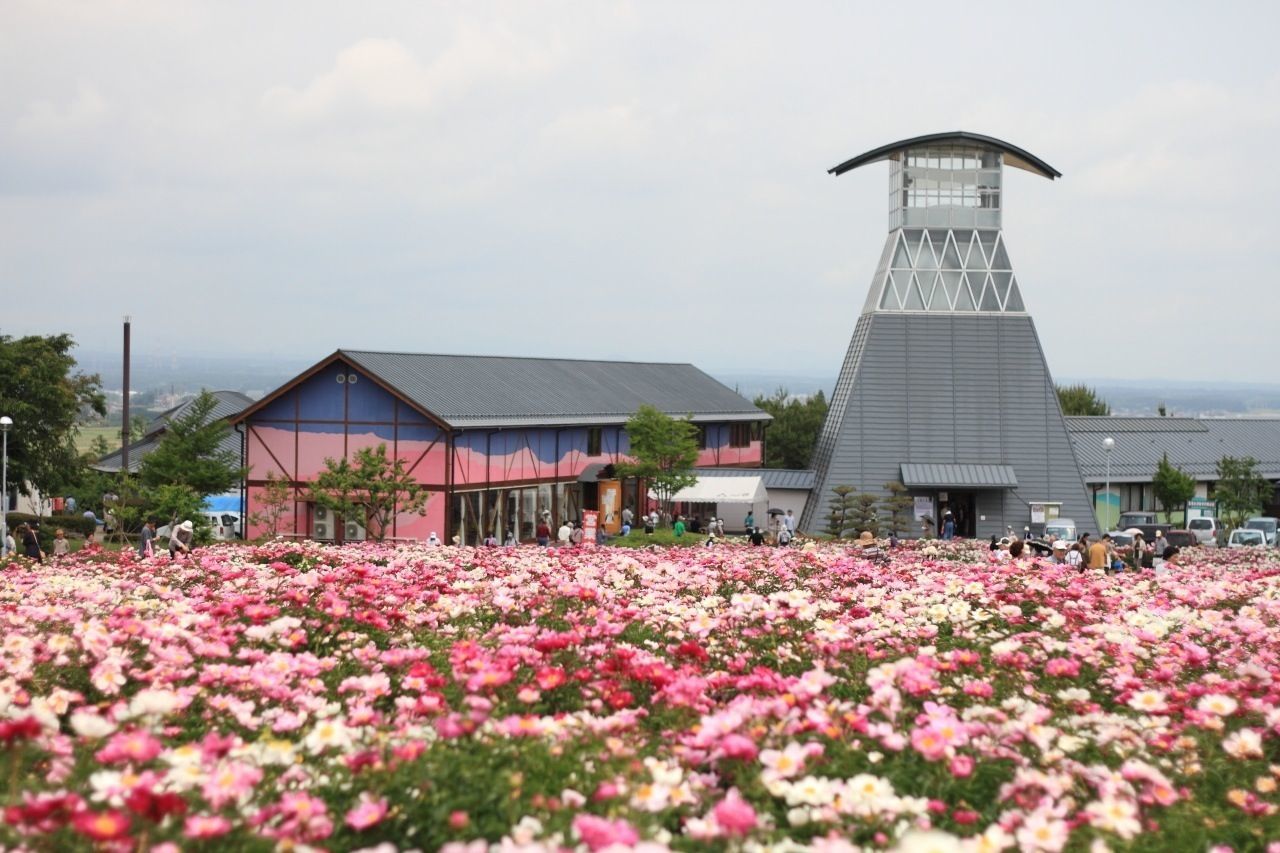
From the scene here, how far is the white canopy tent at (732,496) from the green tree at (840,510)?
302 cm

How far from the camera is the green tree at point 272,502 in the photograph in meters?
40.5

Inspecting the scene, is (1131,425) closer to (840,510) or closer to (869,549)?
(840,510)

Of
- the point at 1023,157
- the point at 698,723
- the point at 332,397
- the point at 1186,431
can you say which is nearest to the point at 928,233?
the point at 1023,157

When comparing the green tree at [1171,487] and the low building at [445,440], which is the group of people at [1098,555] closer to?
the low building at [445,440]

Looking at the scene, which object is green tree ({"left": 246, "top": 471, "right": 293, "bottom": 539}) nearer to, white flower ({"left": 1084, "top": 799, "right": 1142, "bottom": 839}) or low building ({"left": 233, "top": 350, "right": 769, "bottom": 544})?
low building ({"left": 233, "top": 350, "right": 769, "bottom": 544})

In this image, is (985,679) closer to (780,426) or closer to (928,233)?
(928,233)

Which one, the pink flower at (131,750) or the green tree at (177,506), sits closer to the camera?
the pink flower at (131,750)

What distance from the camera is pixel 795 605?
10336 millimetres

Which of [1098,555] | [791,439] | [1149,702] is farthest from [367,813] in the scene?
[791,439]

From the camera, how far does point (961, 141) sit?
1969 inches

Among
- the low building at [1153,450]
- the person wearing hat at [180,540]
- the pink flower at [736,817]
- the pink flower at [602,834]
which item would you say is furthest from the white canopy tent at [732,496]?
the pink flower at [602,834]

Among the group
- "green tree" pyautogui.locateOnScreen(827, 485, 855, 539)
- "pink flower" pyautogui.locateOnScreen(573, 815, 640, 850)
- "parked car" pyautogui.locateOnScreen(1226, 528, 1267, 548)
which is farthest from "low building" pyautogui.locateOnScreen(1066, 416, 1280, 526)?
"pink flower" pyautogui.locateOnScreen(573, 815, 640, 850)

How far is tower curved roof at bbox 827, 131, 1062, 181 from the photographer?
163 feet

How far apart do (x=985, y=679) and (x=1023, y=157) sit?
150 ft
